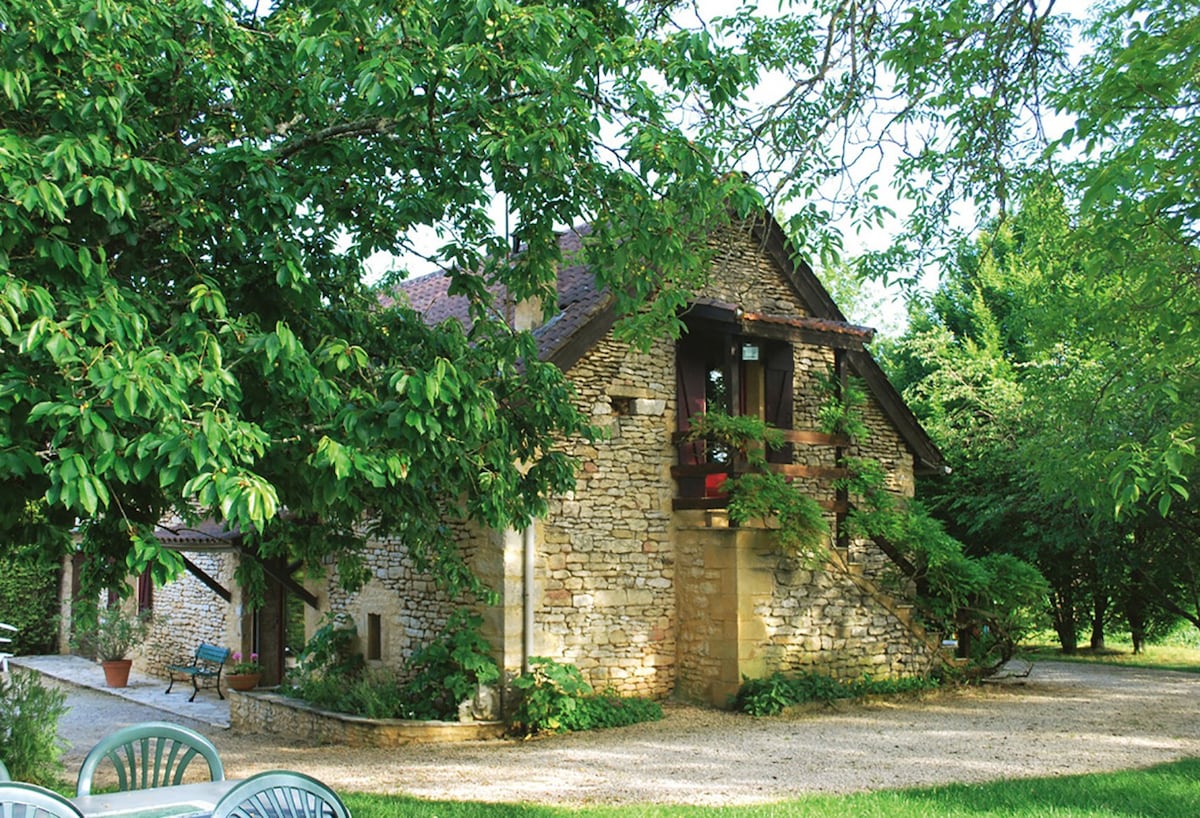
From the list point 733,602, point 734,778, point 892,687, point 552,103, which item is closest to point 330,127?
point 552,103

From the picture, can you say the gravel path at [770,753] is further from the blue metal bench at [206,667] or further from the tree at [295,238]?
the tree at [295,238]

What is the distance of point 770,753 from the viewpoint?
9.85 metres

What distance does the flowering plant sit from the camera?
14.9m

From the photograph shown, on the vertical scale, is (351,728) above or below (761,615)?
below

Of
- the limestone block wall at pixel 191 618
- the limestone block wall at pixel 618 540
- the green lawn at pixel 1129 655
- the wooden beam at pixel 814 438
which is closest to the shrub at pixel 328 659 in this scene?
the limestone block wall at pixel 618 540

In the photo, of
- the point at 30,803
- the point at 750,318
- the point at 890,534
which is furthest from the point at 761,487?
the point at 30,803

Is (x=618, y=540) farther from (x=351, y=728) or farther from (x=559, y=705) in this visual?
(x=351, y=728)

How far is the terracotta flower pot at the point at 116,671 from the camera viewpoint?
1697cm

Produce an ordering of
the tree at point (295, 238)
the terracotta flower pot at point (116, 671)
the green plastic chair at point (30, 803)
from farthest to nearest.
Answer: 1. the terracotta flower pot at point (116, 671)
2. the tree at point (295, 238)
3. the green plastic chair at point (30, 803)

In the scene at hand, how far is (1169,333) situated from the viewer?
25.2 feet

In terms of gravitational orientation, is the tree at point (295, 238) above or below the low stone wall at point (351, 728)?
above

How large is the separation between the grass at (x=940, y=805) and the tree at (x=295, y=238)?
1667mm

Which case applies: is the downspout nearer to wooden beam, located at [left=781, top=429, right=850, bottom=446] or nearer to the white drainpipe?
the white drainpipe

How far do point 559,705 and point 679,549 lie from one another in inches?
111
